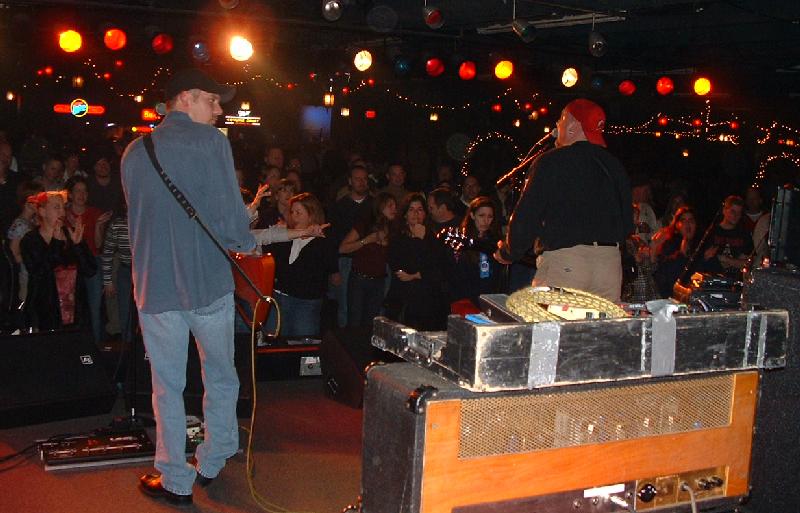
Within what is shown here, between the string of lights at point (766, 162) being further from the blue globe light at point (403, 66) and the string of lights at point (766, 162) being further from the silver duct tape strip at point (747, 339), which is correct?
the silver duct tape strip at point (747, 339)

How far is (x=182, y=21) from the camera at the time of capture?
435 inches

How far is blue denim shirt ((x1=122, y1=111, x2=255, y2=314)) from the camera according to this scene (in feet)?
11.7

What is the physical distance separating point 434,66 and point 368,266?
378cm

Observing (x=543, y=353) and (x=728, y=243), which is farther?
(x=728, y=243)

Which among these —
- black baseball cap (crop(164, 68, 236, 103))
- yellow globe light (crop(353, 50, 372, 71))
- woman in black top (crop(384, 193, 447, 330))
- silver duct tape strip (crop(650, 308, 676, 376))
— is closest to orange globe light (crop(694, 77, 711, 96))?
yellow globe light (crop(353, 50, 372, 71))

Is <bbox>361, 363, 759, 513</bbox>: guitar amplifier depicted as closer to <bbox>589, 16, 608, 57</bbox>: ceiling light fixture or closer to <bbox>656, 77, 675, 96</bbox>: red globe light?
<bbox>589, 16, 608, 57</bbox>: ceiling light fixture

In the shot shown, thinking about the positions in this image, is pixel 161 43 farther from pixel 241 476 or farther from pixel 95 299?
pixel 241 476

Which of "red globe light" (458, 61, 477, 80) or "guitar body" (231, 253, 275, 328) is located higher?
"red globe light" (458, 61, 477, 80)

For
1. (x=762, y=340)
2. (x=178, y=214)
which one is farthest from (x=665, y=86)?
(x=762, y=340)

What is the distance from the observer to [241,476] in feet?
14.0

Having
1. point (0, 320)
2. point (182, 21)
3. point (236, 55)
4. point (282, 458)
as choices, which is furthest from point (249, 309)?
point (182, 21)

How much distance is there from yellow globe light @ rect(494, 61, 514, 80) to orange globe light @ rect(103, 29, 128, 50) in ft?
13.8

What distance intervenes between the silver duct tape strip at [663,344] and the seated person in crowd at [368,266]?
197 inches

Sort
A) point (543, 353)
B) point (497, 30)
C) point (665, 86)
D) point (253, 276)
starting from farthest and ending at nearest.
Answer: point (497, 30) < point (665, 86) < point (253, 276) < point (543, 353)
